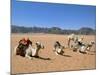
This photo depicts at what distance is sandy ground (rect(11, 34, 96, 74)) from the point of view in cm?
242

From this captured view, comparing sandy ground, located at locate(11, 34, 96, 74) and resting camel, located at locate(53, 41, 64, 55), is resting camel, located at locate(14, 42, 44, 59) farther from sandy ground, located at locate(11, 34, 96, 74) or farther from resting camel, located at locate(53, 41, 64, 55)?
resting camel, located at locate(53, 41, 64, 55)

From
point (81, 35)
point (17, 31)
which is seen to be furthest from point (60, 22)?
point (17, 31)

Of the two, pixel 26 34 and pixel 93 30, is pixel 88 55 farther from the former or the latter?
pixel 26 34

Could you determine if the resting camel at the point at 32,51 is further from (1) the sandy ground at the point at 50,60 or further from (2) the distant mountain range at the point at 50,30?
(2) the distant mountain range at the point at 50,30

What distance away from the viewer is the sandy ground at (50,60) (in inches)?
95.5

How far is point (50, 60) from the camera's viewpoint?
2568 mm

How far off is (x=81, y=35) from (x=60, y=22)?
1.09 ft

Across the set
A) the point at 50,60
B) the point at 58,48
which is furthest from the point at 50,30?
the point at 50,60

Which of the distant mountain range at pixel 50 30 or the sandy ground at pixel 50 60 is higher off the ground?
the distant mountain range at pixel 50 30

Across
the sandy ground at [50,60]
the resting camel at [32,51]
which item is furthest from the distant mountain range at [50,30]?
the resting camel at [32,51]

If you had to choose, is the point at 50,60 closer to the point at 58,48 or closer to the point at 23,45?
the point at 58,48

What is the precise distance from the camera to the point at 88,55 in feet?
9.11

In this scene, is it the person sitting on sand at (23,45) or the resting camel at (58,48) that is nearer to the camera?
the person sitting on sand at (23,45)

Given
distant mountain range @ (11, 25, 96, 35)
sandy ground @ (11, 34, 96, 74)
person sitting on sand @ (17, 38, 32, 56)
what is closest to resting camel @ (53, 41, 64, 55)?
sandy ground @ (11, 34, 96, 74)
